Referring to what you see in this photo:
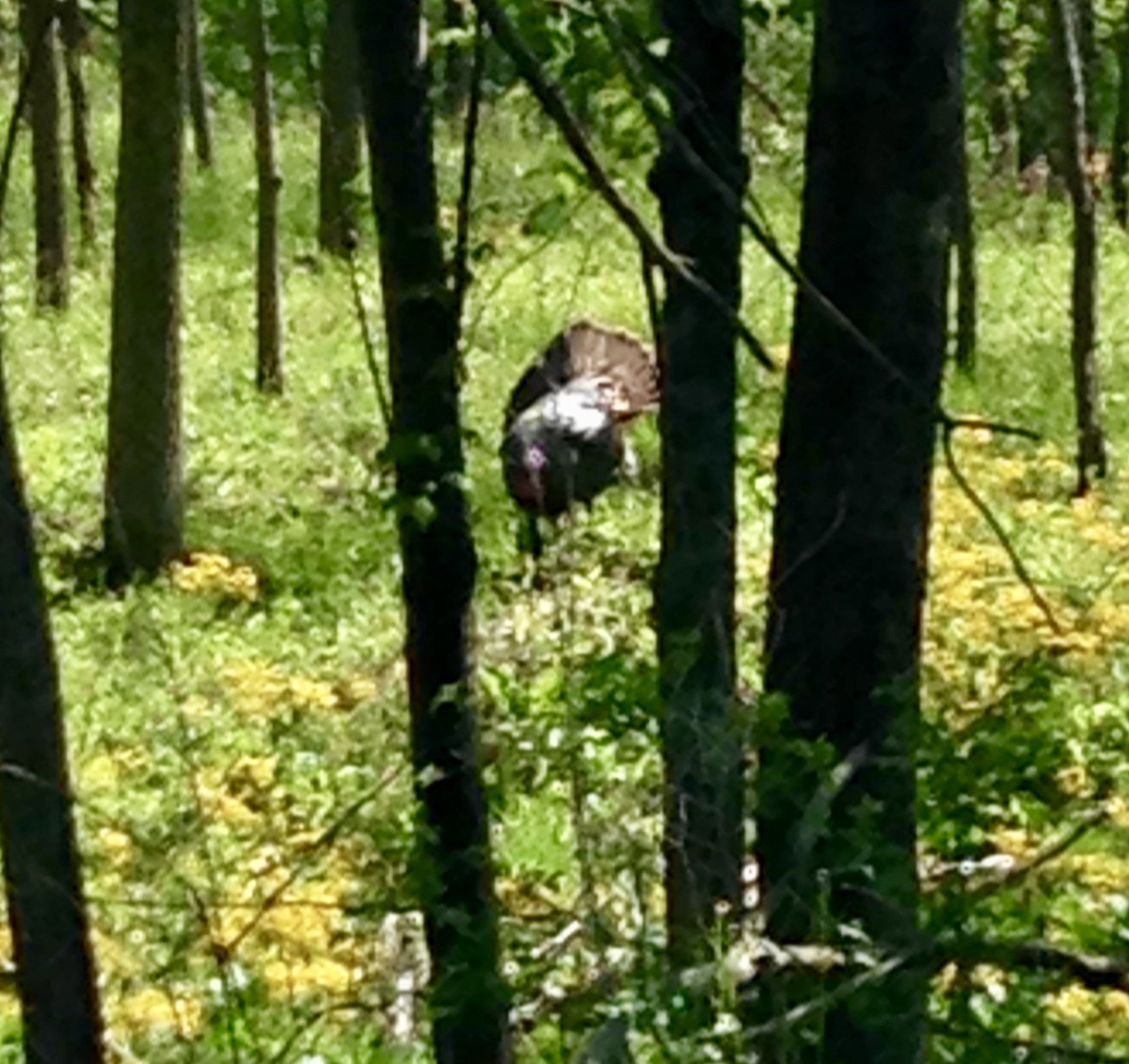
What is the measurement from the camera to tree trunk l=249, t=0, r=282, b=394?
16328 mm

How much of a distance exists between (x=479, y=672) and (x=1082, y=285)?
10874 mm

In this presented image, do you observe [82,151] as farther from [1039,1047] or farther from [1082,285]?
[1039,1047]

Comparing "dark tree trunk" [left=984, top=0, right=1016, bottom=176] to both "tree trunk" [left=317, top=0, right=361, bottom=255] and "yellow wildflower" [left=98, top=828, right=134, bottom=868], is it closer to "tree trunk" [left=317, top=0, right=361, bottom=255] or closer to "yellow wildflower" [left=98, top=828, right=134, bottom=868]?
"tree trunk" [left=317, top=0, right=361, bottom=255]

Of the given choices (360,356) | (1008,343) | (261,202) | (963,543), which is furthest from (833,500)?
(1008,343)

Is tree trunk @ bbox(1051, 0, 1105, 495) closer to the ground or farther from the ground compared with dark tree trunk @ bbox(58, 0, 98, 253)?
closer to the ground

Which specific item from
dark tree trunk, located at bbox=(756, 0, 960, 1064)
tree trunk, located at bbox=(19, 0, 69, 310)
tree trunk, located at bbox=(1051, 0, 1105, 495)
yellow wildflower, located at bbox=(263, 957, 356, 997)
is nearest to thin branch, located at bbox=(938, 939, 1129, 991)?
dark tree trunk, located at bbox=(756, 0, 960, 1064)

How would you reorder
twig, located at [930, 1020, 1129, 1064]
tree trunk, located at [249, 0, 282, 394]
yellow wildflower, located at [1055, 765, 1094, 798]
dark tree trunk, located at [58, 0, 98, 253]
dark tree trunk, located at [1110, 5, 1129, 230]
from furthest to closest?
dark tree trunk, located at [1110, 5, 1129, 230], dark tree trunk, located at [58, 0, 98, 253], tree trunk, located at [249, 0, 282, 394], yellow wildflower, located at [1055, 765, 1094, 798], twig, located at [930, 1020, 1129, 1064]

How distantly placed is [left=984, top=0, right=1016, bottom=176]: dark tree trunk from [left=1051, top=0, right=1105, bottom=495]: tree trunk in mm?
7612

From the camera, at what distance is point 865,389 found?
462 cm

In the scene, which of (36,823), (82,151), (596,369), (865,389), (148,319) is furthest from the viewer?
(82,151)

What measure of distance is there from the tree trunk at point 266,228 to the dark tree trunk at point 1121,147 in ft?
37.2

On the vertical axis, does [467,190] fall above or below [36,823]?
above

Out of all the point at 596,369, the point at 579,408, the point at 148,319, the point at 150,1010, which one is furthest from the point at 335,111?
the point at 150,1010

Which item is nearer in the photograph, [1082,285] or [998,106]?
[1082,285]
